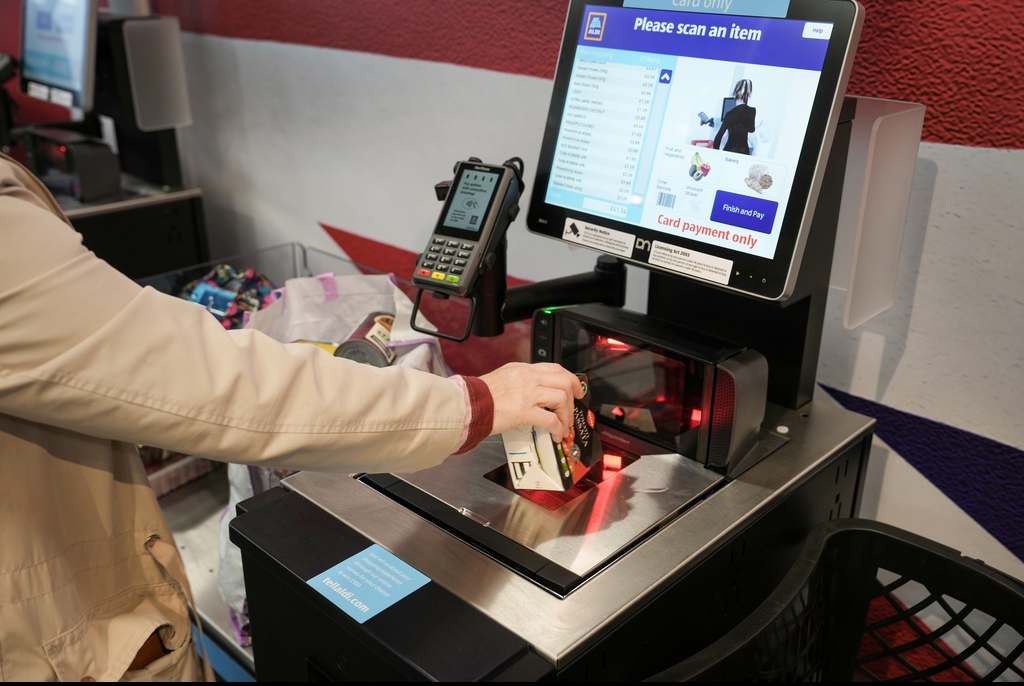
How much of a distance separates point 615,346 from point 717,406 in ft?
0.52

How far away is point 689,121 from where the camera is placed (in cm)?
94

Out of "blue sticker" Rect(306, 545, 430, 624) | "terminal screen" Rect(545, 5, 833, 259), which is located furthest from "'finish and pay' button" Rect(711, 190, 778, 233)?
"blue sticker" Rect(306, 545, 430, 624)

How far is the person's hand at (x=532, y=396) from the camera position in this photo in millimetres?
837

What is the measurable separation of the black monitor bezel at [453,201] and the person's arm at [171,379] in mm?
312

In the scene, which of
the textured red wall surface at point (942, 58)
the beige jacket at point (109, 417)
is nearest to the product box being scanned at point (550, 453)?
the beige jacket at point (109, 417)

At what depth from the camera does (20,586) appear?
0.84 meters

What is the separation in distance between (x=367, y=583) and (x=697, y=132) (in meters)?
0.61

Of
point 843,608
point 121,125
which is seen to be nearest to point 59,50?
point 121,125

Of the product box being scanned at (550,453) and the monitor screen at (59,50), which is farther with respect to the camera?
the monitor screen at (59,50)

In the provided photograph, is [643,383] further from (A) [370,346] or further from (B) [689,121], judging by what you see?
A: (A) [370,346]

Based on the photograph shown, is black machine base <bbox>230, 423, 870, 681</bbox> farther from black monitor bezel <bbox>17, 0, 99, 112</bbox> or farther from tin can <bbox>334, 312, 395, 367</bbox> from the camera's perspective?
black monitor bezel <bbox>17, 0, 99, 112</bbox>

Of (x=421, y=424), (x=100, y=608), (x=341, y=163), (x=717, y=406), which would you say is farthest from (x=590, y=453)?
(x=341, y=163)

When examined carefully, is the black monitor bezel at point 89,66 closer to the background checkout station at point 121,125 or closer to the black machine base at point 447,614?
the background checkout station at point 121,125

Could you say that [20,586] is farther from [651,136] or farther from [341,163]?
[341,163]
